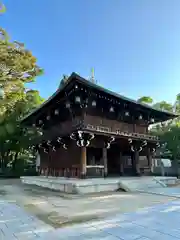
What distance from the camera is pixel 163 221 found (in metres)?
4.00

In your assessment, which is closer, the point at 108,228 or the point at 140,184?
the point at 108,228

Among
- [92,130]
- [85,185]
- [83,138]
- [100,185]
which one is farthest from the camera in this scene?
[83,138]

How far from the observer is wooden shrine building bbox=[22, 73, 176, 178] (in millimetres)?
9836

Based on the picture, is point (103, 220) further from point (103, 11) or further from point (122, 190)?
point (103, 11)

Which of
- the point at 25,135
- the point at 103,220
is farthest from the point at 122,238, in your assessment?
the point at 25,135

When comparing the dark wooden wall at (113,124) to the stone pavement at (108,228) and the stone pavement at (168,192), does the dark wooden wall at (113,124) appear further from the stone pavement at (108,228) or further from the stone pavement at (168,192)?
the stone pavement at (108,228)

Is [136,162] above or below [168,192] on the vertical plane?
above

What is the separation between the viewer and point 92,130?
9594 mm

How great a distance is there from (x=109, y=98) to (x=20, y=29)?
6197mm

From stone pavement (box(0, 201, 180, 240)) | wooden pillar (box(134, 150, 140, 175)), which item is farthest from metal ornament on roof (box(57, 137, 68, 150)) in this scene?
stone pavement (box(0, 201, 180, 240))

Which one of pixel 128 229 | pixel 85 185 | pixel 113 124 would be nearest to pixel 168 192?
pixel 85 185

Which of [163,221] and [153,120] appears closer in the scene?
[163,221]

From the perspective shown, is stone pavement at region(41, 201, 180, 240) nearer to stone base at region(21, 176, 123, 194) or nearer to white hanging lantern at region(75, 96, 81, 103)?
stone base at region(21, 176, 123, 194)

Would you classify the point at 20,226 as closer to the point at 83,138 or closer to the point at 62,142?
the point at 83,138
